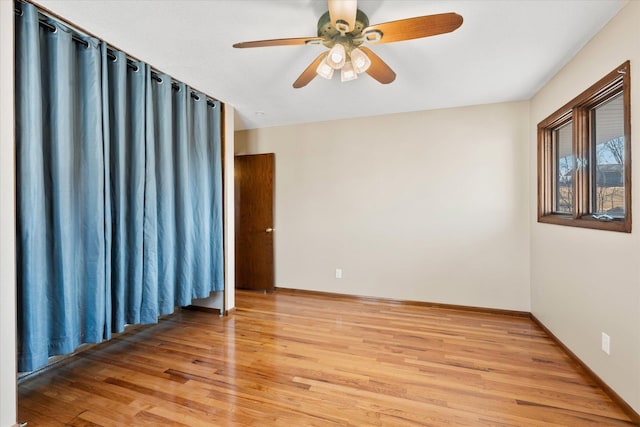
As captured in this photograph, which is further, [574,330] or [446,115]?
[446,115]

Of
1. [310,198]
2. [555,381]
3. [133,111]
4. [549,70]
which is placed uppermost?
[549,70]

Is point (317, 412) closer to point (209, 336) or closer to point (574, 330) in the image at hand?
point (209, 336)

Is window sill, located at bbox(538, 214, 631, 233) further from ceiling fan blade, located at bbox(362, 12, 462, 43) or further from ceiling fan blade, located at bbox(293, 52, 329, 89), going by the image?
ceiling fan blade, located at bbox(293, 52, 329, 89)

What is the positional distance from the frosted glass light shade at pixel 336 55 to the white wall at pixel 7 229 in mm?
1747

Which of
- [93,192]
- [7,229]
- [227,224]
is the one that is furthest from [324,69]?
[227,224]

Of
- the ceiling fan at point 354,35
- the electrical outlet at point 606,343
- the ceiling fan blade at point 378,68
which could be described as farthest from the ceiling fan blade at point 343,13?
the electrical outlet at point 606,343

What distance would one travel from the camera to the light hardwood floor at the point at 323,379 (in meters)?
1.76

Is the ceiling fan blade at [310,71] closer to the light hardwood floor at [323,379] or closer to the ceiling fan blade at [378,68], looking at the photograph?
the ceiling fan blade at [378,68]

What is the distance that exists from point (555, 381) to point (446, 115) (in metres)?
2.80

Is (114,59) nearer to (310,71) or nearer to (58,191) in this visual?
(58,191)

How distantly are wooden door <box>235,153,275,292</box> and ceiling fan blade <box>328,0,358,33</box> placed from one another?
290 cm

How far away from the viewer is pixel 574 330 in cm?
237

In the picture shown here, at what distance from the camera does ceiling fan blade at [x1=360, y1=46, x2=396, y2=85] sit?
191 centimetres

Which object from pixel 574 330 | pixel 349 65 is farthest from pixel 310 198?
pixel 574 330
